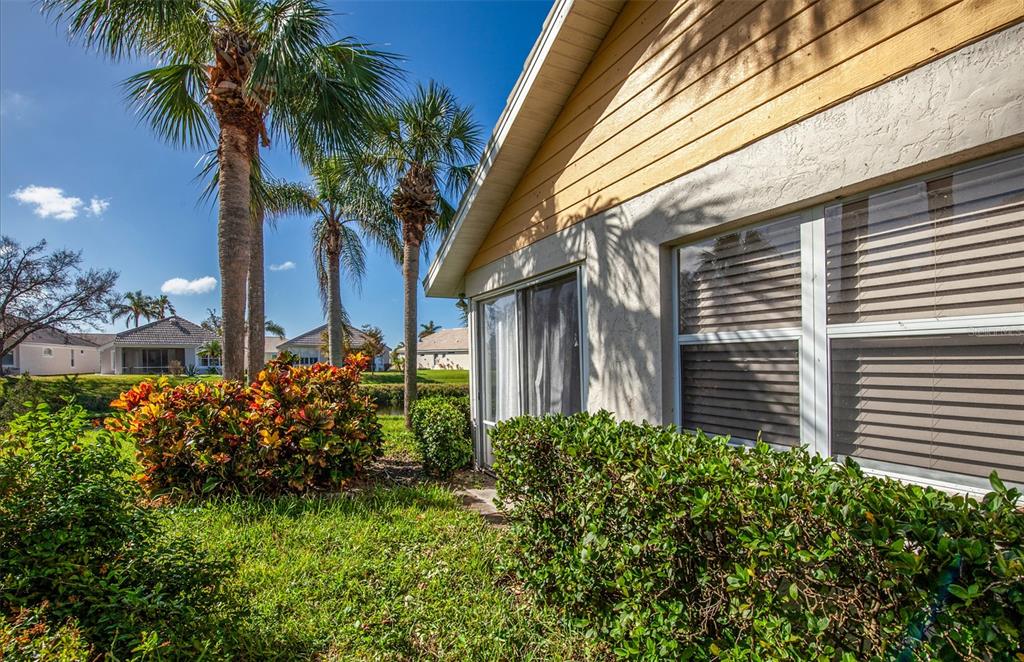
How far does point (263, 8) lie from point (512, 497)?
793 centimetres

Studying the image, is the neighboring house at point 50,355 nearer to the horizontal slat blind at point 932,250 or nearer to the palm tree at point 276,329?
the palm tree at point 276,329

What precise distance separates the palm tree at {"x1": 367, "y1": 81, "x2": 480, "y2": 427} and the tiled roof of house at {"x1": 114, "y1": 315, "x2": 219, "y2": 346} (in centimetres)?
4096

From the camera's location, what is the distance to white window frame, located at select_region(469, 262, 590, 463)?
180 inches

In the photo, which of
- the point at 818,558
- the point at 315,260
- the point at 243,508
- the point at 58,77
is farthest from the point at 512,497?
the point at 315,260

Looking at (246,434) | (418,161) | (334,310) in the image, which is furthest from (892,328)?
(334,310)

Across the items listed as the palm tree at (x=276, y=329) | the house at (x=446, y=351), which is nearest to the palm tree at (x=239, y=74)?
the house at (x=446, y=351)

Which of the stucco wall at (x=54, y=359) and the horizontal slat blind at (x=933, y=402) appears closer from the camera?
the horizontal slat blind at (x=933, y=402)

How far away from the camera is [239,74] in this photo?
723 cm

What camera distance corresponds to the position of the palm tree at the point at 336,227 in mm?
12953

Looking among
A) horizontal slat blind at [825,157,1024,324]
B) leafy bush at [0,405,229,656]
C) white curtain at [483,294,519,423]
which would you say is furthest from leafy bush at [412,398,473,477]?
horizontal slat blind at [825,157,1024,324]

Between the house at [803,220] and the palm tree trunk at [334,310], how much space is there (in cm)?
1160

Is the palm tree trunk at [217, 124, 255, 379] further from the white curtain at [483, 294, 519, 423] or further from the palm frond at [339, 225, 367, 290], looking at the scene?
the palm frond at [339, 225, 367, 290]

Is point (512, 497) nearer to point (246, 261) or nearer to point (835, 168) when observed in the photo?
point (835, 168)

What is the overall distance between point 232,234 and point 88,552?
5.97 metres
